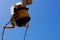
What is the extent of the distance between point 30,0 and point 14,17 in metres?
0.30

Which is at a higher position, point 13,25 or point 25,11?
point 25,11

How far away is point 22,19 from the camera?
5.30 feet

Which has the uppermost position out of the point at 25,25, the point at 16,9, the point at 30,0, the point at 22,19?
the point at 30,0

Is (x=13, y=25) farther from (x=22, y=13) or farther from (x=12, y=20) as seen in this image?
(x=22, y=13)

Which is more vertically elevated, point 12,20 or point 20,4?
point 20,4

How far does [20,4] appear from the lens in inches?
67.7

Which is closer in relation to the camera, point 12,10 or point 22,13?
point 22,13

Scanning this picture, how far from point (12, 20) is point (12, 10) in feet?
0.46

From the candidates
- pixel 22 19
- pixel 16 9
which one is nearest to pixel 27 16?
pixel 22 19

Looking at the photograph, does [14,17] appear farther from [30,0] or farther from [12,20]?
[30,0]

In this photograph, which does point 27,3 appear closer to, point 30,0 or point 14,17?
point 30,0

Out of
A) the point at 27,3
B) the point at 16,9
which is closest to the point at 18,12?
the point at 16,9

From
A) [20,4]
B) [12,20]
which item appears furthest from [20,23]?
[20,4]

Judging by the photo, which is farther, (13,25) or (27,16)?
(13,25)
